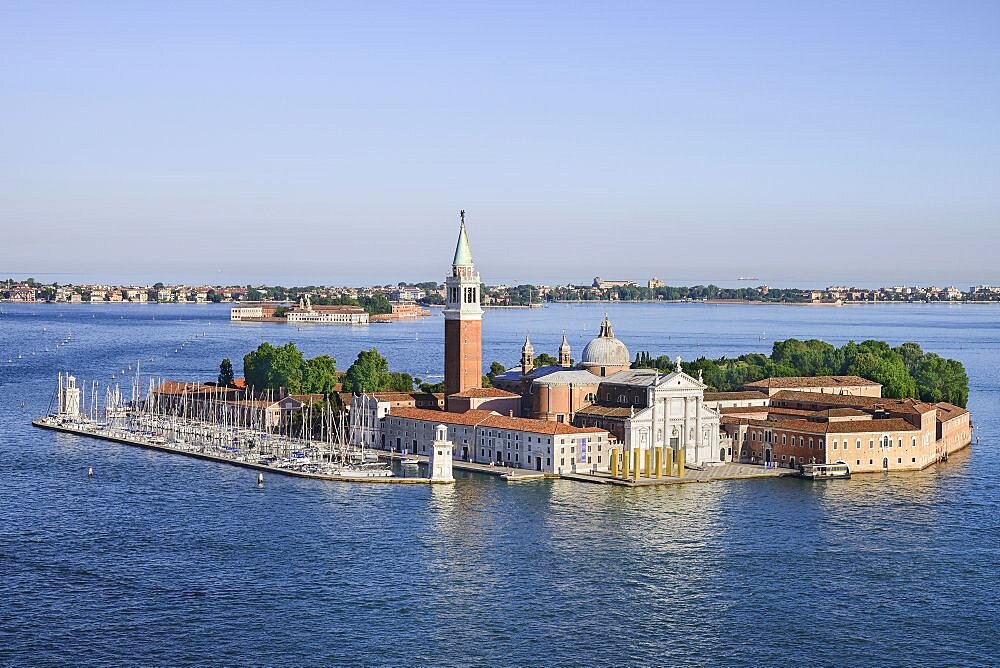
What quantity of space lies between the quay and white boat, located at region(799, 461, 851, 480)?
9255mm

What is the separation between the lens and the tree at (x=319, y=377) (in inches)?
1994

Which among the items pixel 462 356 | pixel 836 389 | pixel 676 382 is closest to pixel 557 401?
pixel 676 382

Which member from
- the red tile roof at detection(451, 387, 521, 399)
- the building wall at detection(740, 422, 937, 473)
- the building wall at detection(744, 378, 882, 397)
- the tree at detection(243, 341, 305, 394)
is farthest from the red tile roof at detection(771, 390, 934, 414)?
the tree at detection(243, 341, 305, 394)

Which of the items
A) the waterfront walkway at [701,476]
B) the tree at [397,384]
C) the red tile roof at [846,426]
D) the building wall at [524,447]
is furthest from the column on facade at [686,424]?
the tree at [397,384]

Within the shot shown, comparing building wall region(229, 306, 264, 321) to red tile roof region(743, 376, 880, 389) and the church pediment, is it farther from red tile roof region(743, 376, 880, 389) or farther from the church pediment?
the church pediment

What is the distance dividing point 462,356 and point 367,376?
7677 millimetres

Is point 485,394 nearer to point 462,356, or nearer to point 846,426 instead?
point 462,356

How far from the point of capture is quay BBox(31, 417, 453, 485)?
35438 millimetres

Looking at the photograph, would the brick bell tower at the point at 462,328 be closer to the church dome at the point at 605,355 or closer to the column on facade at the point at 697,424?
the church dome at the point at 605,355

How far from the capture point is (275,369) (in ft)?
170

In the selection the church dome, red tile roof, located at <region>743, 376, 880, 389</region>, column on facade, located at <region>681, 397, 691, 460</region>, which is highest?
the church dome

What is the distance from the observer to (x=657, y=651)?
2106cm

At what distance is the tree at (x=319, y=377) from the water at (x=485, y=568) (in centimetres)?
1045

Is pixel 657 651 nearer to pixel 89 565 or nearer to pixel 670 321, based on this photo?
pixel 89 565
